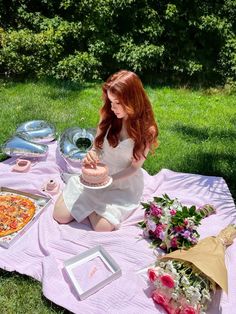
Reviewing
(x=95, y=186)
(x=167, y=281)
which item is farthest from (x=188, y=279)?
(x=95, y=186)

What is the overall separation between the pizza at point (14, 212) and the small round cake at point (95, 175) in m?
0.75

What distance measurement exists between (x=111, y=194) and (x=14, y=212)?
0.90 metres

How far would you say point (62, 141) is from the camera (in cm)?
481

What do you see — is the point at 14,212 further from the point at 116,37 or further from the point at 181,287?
the point at 116,37

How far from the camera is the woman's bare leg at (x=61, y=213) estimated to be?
3.79m

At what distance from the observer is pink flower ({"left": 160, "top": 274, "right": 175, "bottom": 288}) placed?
2.81 m

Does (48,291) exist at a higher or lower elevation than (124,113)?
lower

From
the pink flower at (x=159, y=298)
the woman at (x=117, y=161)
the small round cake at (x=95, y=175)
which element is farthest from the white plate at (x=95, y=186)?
the pink flower at (x=159, y=298)

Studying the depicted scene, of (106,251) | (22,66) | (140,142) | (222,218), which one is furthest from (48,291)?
(22,66)

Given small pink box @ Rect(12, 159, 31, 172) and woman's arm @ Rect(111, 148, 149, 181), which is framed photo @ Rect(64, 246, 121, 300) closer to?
woman's arm @ Rect(111, 148, 149, 181)

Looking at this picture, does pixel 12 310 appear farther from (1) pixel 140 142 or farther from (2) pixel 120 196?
(1) pixel 140 142

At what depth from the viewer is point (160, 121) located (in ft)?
20.2

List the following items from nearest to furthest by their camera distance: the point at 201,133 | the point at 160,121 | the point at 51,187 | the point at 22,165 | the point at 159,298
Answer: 1. the point at 159,298
2. the point at 51,187
3. the point at 22,165
4. the point at 201,133
5. the point at 160,121

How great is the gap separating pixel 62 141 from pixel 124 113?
145 cm
